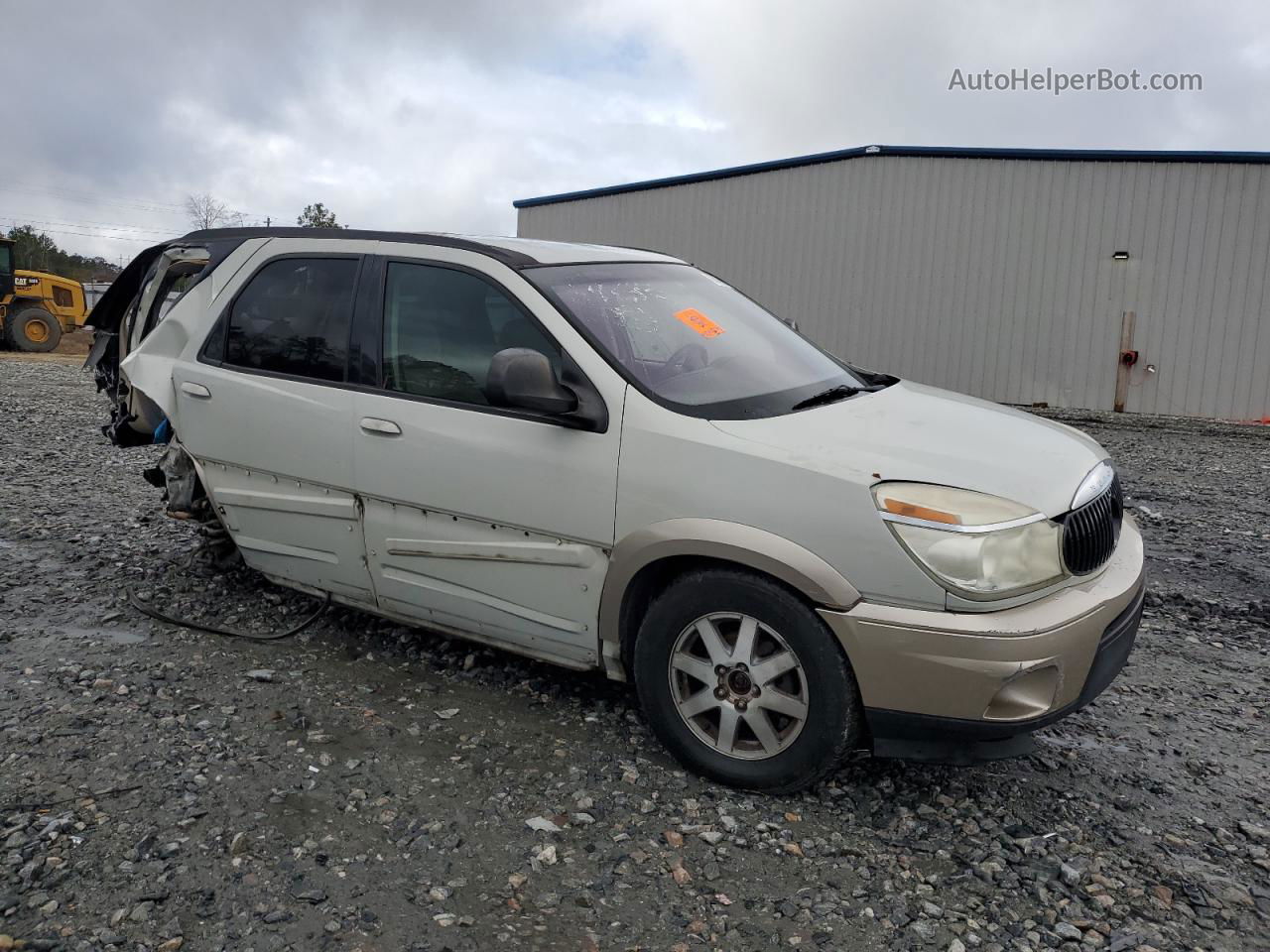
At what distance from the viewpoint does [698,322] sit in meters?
3.98

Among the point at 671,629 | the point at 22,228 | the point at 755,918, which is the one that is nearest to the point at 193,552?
the point at 671,629

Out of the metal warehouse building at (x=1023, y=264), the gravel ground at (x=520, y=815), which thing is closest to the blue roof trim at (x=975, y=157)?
the metal warehouse building at (x=1023, y=264)

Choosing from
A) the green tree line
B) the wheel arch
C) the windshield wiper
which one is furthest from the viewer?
the green tree line

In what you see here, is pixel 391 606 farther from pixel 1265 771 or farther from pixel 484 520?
pixel 1265 771

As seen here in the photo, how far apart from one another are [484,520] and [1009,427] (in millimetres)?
1903

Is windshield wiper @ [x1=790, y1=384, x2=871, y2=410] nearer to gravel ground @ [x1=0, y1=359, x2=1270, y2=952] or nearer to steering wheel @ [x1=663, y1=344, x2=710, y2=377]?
steering wheel @ [x1=663, y1=344, x2=710, y2=377]

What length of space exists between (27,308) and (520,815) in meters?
24.9

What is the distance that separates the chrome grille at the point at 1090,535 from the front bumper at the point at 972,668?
9 centimetres

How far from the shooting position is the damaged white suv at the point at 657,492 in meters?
2.90

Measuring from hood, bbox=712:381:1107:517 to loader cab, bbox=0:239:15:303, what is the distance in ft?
79.5

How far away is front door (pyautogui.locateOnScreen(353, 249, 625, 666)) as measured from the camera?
11.3ft

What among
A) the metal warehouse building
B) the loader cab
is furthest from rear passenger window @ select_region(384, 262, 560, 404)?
the loader cab

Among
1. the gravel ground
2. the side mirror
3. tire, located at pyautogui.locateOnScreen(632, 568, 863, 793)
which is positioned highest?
the side mirror

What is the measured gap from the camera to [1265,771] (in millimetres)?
3523
